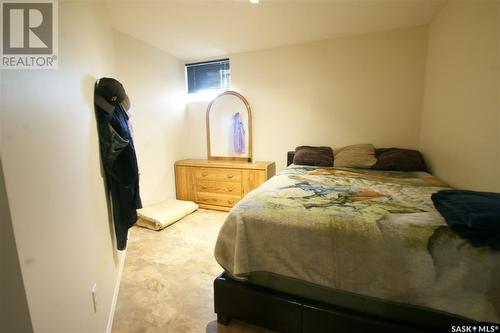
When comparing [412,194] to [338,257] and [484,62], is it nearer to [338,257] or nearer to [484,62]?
[338,257]

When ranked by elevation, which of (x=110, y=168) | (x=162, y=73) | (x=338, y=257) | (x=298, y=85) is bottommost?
(x=338, y=257)

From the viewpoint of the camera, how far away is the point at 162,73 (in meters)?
3.31

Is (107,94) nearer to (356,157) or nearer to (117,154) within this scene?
(117,154)

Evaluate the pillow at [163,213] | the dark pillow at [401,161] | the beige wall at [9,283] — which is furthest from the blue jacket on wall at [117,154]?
the dark pillow at [401,161]

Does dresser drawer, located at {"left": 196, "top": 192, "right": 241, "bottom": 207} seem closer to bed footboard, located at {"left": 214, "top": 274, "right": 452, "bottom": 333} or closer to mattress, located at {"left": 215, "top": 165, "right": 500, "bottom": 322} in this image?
mattress, located at {"left": 215, "top": 165, "right": 500, "bottom": 322}

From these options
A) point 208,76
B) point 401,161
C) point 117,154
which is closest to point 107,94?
point 117,154

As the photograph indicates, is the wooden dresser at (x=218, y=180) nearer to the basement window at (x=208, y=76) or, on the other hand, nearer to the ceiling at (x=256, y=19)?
the basement window at (x=208, y=76)

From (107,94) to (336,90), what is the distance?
2.67m

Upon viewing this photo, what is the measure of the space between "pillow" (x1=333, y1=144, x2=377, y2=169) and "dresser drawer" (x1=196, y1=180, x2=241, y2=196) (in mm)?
1375

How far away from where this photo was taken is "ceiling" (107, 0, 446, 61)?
2.10 meters

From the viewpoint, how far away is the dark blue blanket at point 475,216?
905 millimetres

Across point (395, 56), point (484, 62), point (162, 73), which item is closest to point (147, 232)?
point (162, 73)

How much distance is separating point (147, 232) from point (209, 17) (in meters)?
2.52

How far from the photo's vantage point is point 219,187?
3.31 metres
